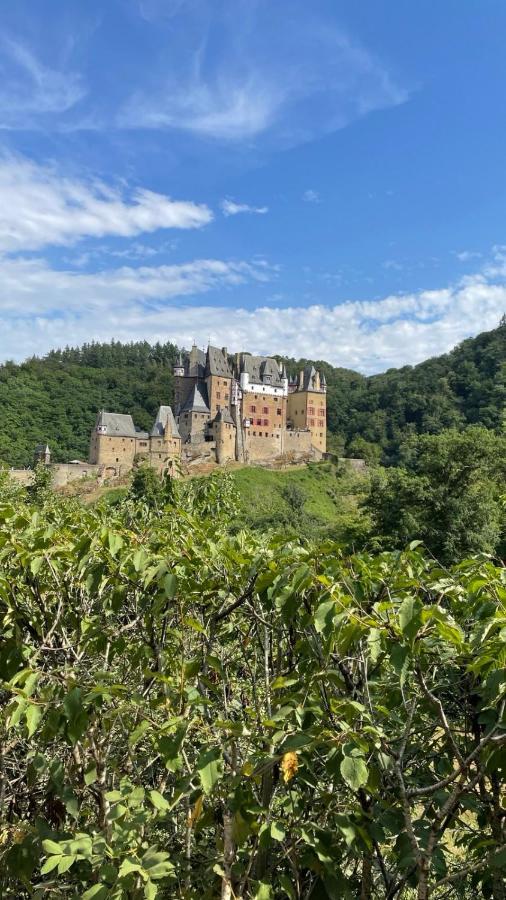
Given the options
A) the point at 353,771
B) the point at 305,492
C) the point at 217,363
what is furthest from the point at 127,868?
the point at 217,363

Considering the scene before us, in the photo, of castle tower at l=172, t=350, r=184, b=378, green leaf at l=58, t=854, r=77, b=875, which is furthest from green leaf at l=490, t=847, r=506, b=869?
castle tower at l=172, t=350, r=184, b=378

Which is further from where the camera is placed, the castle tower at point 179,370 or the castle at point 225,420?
the castle tower at point 179,370

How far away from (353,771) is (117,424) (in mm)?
70474

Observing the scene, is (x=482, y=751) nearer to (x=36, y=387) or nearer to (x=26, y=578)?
(x=26, y=578)

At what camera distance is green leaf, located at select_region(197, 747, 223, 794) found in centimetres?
226

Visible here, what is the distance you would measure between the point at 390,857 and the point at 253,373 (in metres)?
77.9

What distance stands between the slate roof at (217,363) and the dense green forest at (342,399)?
84.1ft

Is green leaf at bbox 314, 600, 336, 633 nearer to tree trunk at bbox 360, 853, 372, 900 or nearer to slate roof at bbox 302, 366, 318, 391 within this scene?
tree trunk at bbox 360, 853, 372, 900

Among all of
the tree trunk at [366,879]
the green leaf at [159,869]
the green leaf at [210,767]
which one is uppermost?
the green leaf at [210,767]

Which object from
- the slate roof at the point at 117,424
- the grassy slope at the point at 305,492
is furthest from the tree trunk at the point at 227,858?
the slate roof at the point at 117,424

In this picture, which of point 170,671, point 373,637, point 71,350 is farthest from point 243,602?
point 71,350

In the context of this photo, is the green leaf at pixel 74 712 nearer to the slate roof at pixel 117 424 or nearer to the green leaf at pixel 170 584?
the green leaf at pixel 170 584

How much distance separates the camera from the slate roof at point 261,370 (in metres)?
79.4

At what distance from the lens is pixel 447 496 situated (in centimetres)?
3152
